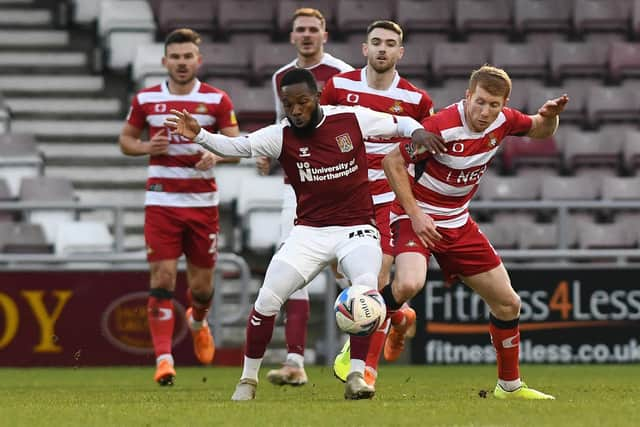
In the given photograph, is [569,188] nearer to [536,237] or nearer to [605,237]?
[605,237]

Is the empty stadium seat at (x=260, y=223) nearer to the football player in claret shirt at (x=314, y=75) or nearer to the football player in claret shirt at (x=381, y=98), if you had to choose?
the football player in claret shirt at (x=314, y=75)

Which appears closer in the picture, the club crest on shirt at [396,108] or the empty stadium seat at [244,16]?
the club crest on shirt at [396,108]

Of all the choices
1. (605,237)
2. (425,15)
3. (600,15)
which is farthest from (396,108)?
(600,15)

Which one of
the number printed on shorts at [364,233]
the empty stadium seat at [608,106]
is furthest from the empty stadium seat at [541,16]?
the number printed on shorts at [364,233]

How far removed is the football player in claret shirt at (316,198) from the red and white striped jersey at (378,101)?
97 centimetres

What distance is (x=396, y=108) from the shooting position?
897 centimetres

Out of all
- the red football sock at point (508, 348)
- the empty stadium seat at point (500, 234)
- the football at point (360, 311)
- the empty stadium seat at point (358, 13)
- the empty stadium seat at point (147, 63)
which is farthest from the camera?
the empty stadium seat at point (358, 13)

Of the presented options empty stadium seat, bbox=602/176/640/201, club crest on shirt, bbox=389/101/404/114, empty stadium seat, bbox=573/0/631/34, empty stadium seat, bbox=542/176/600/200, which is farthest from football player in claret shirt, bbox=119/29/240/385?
empty stadium seat, bbox=573/0/631/34

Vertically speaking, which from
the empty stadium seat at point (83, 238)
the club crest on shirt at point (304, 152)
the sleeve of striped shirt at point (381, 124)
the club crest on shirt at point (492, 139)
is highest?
the sleeve of striped shirt at point (381, 124)

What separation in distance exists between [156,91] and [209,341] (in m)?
1.86

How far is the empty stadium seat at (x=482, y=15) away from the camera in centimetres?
1698

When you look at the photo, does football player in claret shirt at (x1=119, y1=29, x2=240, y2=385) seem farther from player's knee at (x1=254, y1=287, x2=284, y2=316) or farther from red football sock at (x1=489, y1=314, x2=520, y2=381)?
red football sock at (x1=489, y1=314, x2=520, y2=381)

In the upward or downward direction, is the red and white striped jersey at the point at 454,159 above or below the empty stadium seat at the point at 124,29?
below

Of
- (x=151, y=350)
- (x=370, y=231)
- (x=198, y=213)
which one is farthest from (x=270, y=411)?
(x=151, y=350)
